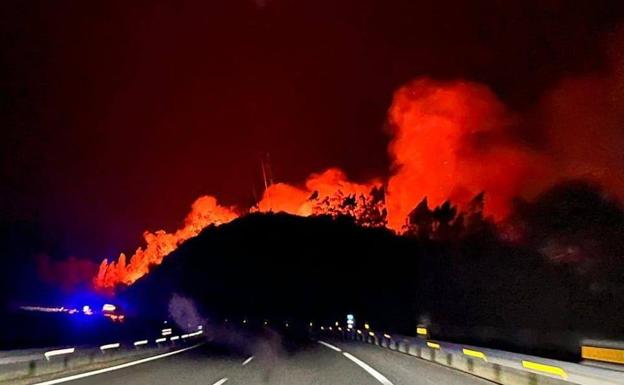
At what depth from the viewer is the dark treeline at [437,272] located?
148ft

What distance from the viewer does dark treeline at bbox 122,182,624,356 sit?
4522 cm

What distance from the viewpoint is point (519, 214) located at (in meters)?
62.7

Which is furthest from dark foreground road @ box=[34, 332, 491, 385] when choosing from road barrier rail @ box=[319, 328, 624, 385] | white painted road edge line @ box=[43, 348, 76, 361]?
white painted road edge line @ box=[43, 348, 76, 361]

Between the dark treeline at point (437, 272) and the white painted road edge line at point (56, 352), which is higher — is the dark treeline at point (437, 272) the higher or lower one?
the higher one

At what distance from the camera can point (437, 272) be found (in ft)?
258

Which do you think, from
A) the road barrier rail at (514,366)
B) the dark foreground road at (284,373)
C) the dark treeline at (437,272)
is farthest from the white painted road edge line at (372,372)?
the dark treeline at (437,272)

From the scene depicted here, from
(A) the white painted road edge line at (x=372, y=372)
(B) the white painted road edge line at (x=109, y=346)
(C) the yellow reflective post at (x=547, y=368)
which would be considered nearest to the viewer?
(C) the yellow reflective post at (x=547, y=368)

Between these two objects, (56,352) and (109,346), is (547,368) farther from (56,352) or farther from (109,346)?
(109,346)

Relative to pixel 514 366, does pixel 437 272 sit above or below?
above

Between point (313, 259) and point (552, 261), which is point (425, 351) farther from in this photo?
point (313, 259)

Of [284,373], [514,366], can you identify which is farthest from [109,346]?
[514,366]

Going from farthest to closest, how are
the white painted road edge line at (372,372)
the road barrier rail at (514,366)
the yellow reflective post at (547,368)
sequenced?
1. the white painted road edge line at (372,372)
2. the yellow reflective post at (547,368)
3. the road barrier rail at (514,366)

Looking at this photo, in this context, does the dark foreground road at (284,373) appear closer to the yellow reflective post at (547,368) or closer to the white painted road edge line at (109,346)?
the white painted road edge line at (109,346)

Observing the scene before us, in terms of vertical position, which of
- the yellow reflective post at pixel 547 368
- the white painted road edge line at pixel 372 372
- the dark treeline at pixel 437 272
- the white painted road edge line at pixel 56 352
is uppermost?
the dark treeline at pixel 437 272
